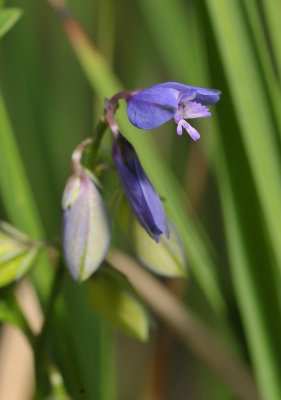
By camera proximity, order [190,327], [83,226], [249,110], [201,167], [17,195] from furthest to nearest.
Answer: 1. [201,167]
2. [190,327]
3. [17,195]
4. [249,110]
5. [83,226]

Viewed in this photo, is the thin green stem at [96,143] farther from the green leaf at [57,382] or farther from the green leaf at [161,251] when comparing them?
the green leaf at [57,382]

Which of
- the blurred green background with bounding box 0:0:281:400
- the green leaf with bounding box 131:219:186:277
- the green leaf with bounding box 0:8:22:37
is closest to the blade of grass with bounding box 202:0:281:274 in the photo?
the blurred green background with bounding box 0:0:281:400

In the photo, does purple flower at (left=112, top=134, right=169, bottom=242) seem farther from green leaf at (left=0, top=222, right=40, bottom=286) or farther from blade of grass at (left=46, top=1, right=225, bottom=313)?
blade of grass at (left=46, top=1, right=225, bottom=313)

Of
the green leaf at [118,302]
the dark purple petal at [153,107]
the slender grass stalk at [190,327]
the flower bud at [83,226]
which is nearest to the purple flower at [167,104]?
the dark purple petal at [153,107]

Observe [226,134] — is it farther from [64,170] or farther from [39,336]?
[64,170]

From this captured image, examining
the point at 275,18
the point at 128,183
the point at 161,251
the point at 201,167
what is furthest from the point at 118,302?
the point at 201,167

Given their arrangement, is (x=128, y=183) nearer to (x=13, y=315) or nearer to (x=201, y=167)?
(x=13, y=315)
